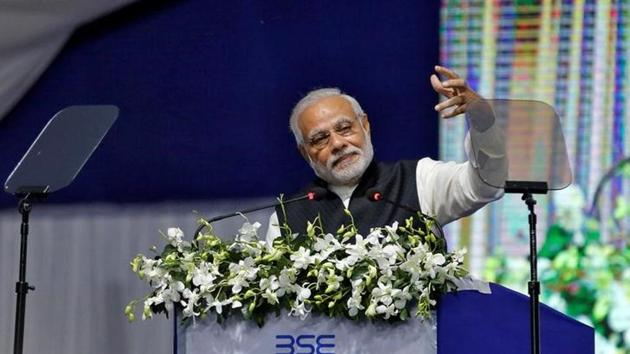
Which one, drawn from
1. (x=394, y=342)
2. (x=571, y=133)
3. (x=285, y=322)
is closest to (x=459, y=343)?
(x=394, y=342)

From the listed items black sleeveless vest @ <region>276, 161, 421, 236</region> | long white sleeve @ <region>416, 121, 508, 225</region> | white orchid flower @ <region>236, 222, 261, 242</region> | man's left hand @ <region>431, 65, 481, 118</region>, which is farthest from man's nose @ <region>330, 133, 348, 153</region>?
white orchid flower @ <region>236, 222, 261, 242</region>

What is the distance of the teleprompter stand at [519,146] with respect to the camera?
326 centimetres

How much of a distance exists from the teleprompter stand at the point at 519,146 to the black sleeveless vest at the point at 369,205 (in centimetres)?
79

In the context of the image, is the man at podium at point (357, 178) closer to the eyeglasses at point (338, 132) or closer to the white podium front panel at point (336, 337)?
the eyeglasses at point (338, 132)

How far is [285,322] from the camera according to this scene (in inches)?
126

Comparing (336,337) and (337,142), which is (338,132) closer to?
(337,142)

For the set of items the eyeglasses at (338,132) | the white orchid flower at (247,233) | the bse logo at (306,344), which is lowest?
the bse logo at (306,344)

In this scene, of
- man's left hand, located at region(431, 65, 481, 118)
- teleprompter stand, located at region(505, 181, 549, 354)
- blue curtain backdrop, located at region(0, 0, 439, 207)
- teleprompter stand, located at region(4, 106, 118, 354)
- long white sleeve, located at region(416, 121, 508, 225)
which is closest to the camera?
teleprompter stand, located at region(505, 181, 549, 354)

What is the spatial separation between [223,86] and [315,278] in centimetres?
221

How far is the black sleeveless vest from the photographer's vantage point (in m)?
4.21

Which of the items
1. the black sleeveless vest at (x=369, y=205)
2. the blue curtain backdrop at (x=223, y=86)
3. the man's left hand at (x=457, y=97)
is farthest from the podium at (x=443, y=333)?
the blue curtain backdrop at (x=223, y=86)

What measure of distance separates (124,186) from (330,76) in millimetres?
919

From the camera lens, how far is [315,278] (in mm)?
3160

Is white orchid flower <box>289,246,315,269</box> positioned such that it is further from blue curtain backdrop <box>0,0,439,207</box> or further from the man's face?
blue curtain backdrop <box>0,0,439,207</box>
